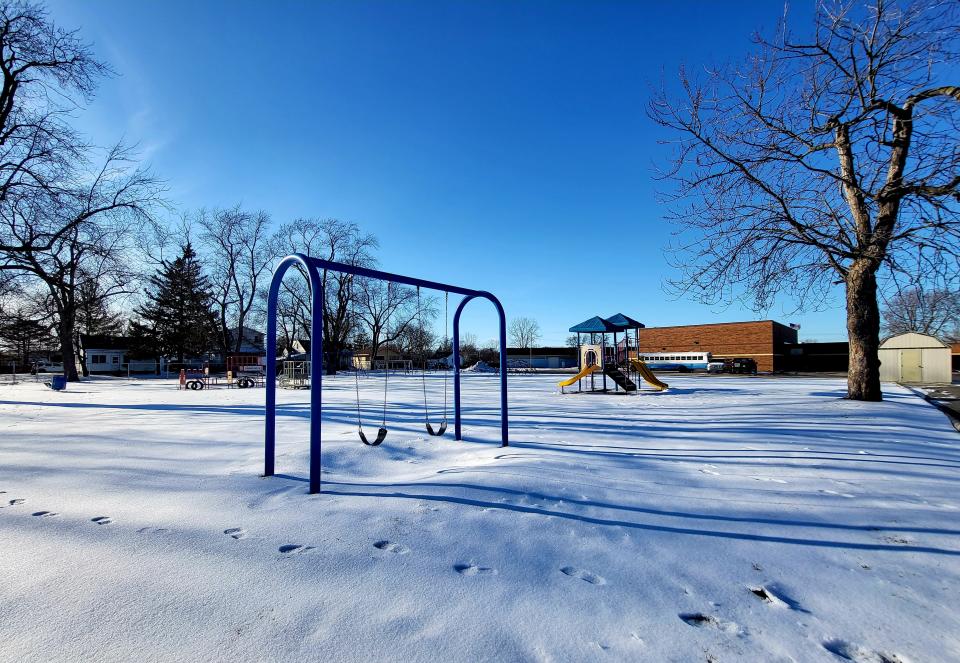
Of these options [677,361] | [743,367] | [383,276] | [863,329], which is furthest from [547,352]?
[383,276]

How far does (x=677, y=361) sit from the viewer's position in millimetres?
45594

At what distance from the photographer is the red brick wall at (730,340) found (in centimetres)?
4267

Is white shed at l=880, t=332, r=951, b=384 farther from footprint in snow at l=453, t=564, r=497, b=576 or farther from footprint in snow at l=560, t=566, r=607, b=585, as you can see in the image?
footprint in snow at l=453, t=564, r=497, b=576

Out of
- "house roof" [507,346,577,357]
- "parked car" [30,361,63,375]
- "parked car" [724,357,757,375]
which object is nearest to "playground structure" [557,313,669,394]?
"parked car" [724,357,757,375]

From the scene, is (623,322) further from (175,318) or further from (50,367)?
(50,367)

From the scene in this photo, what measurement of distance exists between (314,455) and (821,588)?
3343 millimetres

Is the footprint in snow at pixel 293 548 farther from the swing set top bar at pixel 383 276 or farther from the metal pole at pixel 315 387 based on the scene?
the swing set top bar at pixel 383 276

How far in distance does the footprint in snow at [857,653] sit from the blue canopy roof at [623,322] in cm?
1812

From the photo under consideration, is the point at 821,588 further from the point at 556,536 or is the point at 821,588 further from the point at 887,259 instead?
the point at 887,259

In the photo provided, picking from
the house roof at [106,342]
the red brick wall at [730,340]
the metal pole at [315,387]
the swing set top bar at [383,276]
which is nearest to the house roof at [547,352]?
the red brick wall at [730,340]

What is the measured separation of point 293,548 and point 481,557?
106 centimetres

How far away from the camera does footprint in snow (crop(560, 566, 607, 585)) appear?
7.79 ft

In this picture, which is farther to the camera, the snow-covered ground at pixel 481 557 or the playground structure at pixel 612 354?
the playground structure at pixel 612 354

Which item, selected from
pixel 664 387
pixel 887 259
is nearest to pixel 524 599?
pixel 887 259
